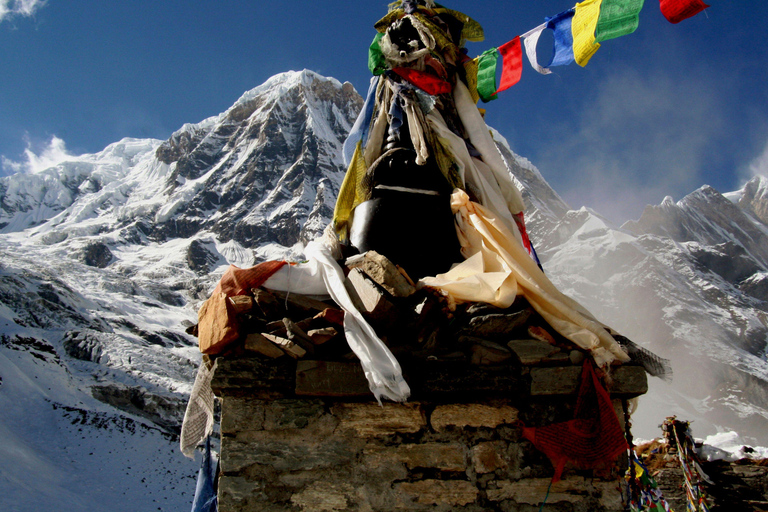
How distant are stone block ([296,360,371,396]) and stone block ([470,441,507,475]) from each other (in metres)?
0.63

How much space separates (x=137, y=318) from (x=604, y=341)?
47223 millimetres

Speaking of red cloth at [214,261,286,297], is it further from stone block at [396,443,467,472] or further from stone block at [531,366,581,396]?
stone block at [531,366,581,396]

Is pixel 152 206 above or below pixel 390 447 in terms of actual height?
above

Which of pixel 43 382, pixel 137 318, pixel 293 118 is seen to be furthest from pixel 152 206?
pixel 43 382

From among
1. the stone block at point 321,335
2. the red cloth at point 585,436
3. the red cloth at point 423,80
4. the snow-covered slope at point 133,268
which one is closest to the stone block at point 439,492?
the red cloth at point 585,436

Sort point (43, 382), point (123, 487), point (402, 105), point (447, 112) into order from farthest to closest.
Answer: point (43, 382) < point (123, 487) < point (447, 112) < point (402, 105)

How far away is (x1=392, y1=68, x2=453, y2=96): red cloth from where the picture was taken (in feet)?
14.2

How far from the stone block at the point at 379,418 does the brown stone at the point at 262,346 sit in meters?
0.42

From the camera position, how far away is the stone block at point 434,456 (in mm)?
2582

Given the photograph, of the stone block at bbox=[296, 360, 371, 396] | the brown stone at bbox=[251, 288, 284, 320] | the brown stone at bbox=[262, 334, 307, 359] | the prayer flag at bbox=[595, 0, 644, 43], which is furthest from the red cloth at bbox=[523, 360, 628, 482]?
the prayer flag at bbox=[595, 0, 644, 43]

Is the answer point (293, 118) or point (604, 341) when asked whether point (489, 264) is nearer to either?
point (604, 341)

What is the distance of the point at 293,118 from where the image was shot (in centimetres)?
10819

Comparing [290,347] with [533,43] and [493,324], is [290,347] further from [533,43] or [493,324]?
[533,43]

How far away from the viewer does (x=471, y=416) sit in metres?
2.66
